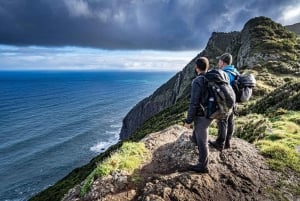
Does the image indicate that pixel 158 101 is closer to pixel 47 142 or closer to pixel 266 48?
pixel 47 142

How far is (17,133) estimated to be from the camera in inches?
3371

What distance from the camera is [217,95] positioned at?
7117 mm

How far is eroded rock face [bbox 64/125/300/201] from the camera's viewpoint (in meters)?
7.18

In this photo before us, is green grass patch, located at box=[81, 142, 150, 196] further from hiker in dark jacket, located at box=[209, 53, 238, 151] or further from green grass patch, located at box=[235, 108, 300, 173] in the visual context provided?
green grass patch, located at box=[235, 108, 300, 173]

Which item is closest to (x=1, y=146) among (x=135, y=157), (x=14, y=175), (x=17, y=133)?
(x=17, y=133)

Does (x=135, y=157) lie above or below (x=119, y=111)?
above

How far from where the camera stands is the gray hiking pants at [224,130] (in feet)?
28.5

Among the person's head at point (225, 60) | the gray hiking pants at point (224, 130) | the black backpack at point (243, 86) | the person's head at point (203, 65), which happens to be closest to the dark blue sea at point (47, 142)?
the gray hiking pants at point (224, 130)

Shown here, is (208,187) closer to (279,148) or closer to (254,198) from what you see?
(254,198)

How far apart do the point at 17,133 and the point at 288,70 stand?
248 feet

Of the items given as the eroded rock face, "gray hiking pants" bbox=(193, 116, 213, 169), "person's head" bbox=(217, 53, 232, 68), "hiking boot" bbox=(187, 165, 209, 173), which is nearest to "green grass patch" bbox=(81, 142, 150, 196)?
the eroded rock face

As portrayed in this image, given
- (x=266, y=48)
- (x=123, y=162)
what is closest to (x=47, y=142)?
(x=266, y=48)

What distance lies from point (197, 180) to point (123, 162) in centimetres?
239

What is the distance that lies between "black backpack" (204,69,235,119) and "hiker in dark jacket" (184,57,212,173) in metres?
0.15
